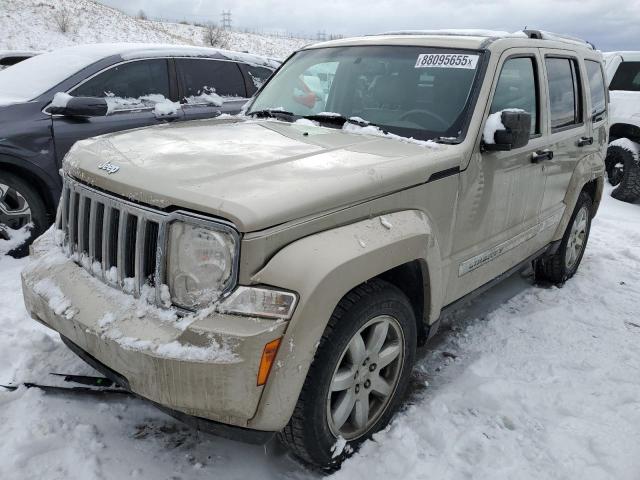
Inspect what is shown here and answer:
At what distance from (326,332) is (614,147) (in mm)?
7870

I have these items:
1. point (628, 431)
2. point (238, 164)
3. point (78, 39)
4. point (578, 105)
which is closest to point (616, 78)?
point (578, 105)

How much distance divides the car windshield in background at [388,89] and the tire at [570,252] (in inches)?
78.1

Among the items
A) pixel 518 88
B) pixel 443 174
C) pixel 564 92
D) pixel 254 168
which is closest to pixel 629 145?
→ pixel 564 92

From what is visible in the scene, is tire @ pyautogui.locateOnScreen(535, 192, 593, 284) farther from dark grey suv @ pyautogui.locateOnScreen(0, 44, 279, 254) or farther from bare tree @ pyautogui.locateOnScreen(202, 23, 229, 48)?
bare tree @ pyautogui.locateOnScreen(202, 23, 229, 48)

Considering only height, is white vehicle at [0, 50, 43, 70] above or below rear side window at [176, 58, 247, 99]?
below

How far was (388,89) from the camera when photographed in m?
3.15

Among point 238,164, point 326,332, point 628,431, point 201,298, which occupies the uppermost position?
point 238,164

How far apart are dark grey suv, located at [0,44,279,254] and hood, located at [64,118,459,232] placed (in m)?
1.77

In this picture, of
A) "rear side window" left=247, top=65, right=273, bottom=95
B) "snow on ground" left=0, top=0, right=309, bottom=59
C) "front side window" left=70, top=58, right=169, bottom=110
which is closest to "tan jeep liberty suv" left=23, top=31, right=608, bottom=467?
"front side window" left=70, top=58, right=169, bottom=110

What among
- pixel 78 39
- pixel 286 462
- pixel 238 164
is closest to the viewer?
pixel 238 164

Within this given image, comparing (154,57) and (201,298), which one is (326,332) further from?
(154,57)

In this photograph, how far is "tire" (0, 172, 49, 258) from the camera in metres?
4.17

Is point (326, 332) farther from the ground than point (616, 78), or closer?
closer

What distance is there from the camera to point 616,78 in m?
9.06
